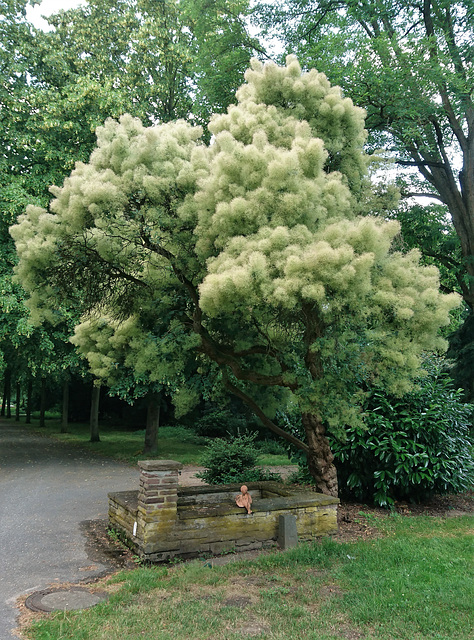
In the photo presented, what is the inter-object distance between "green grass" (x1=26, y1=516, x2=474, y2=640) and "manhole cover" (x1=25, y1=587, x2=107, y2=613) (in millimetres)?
182

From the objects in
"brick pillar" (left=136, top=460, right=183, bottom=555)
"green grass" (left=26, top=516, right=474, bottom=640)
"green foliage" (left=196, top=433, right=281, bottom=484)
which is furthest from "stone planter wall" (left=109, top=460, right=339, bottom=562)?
"green foliage" (left=196, top=433, right=281, bottom=484)

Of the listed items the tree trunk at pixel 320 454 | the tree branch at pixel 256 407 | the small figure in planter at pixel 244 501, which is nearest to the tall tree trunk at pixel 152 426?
the tree branch at pixel 256 407

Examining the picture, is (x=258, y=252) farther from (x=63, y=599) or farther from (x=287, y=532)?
(x=63, y=599)

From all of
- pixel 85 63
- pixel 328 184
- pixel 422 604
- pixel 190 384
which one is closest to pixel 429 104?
pixel 328 184

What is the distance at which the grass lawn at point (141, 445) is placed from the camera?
15086 millimetres

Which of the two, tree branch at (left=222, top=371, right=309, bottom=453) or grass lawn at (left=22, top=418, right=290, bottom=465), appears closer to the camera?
tree branch at (left=222, top=371, right=309, bottom=453)

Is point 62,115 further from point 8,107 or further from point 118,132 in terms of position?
point 118,132

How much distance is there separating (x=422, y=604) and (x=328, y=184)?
4459mm

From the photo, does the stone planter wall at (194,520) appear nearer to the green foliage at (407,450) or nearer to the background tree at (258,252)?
the background tree at (258,252)

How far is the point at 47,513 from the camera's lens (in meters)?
8.28

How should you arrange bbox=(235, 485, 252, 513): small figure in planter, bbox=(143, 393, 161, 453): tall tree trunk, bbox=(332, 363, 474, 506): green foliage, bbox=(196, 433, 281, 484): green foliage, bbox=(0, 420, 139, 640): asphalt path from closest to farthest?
bbox=(0, 420, 139, 640): asphalt path < bbox=(235, 485, 252, 513): small figure in planter < bbox=(332, 363, 474, 506): green foliage < bbox=(196, 433, 281, 484): green foliage < bbox=(143, 393, 161, 453): tall tree trunk

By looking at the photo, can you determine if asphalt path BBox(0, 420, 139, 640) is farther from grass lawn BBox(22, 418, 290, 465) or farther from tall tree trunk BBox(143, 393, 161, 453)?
tall tree trunk BBox(143, 393, 161, 453)

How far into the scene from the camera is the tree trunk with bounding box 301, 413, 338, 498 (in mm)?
7406

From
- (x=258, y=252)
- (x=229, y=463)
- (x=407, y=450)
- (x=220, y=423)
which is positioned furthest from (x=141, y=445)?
(x=258, y=252)
